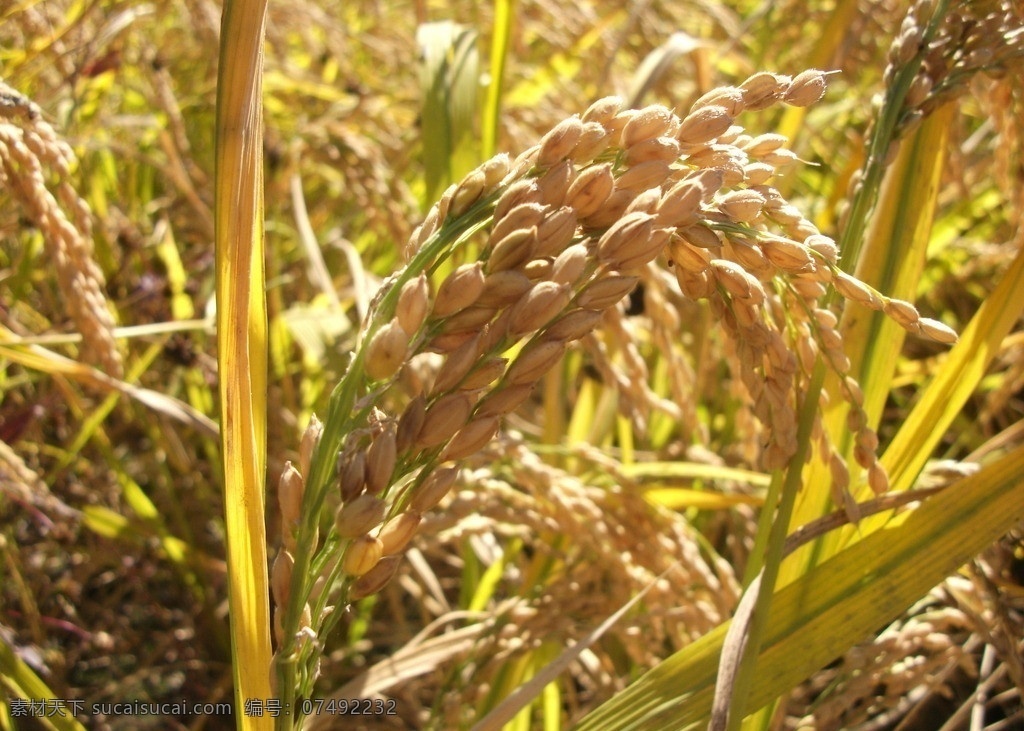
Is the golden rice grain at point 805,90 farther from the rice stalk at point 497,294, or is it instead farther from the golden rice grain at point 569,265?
the golden rice grain at point 569,265

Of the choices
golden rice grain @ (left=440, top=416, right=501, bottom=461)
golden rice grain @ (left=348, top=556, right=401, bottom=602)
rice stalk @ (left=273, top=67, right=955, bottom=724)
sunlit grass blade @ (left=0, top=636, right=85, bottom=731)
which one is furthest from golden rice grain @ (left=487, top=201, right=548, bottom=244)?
sunlit grass blade @ (left=0, top=636, right=85, bottom=731)

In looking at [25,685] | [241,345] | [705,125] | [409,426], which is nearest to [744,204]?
[705,125]

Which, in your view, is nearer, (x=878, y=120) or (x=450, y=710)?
(x=878, y=120)

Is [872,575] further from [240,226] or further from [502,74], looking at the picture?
[502,74]

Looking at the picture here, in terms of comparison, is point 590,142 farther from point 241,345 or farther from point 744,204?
point 241,345

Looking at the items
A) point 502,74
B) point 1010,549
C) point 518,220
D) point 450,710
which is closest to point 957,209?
point 1010,549

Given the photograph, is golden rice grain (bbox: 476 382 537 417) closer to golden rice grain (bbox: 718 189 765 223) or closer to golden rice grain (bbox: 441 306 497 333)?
golden rice grain (bbox: 441 306 497 333)

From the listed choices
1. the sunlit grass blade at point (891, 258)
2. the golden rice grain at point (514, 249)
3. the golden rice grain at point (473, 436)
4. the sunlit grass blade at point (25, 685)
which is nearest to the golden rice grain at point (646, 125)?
the golden rice grain at point (514, 249)
